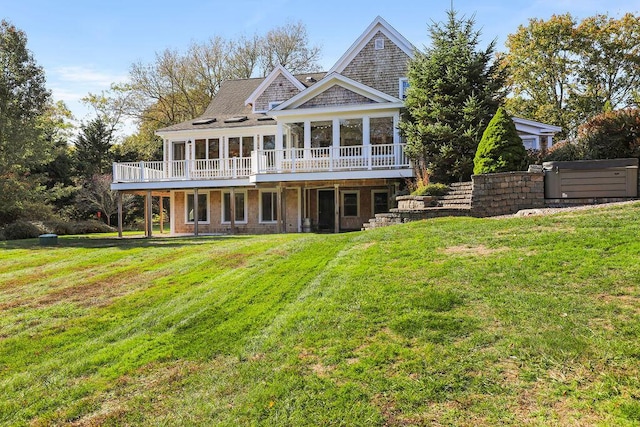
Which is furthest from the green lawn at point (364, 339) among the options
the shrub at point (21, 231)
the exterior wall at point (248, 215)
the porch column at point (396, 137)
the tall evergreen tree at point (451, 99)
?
the shrub at point (21, 231)

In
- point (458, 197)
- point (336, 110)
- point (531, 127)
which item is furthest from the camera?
point (531, 127)

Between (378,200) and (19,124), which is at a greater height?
(19,124)

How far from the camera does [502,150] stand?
1246 centimetres

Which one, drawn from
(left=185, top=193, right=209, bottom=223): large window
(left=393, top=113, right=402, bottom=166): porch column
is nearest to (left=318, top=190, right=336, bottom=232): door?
(left=393, top=113, right=402, bottom=166): porch column

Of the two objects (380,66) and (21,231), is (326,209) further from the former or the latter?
(21,231)

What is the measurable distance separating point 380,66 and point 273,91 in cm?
549

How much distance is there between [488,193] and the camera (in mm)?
11586

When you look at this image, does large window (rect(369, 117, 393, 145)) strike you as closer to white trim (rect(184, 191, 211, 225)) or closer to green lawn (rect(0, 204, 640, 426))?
white trim (rect(184, 191, 211, 225))

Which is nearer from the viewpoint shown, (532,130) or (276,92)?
(532,130)

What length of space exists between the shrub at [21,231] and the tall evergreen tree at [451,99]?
16.0 metres

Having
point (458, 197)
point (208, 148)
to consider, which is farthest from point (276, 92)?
point (458, 197)

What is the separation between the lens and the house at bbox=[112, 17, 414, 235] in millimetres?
18344

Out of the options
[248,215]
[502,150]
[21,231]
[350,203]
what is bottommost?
[21,231]

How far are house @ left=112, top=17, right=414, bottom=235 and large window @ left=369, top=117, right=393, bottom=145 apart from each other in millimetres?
42
